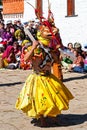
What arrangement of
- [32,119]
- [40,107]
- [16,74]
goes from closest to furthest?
[40,107], [32,119], [16,74]

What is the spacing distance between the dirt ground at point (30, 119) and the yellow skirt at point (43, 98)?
293mm

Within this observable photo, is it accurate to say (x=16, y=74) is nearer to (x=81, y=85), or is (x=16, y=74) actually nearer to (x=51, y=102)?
Answer: (x=81, y=85)

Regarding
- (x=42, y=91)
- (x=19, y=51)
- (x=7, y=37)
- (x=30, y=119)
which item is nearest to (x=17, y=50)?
(x=19, y=51)

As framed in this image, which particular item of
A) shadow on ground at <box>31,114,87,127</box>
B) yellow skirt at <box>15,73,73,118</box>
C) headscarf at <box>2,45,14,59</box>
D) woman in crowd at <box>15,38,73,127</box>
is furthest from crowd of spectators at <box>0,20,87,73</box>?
yellow skirt at <box>15,73,73,118</box>

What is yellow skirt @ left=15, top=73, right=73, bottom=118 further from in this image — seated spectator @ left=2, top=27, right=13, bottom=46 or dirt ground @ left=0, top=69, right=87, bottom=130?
seated spectator @ left=2, top=27, right=13, bottom=46

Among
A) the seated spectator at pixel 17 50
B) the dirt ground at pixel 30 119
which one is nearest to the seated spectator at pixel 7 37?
the seated spectator at pixel 17 50

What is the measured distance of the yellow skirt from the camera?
7.41 meters

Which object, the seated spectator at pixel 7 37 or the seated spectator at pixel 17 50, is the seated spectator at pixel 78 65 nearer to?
the seated spectator at pixel 17 50

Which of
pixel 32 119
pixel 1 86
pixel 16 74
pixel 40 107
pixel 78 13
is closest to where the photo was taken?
pixel 40 107

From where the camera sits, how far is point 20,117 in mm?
8305

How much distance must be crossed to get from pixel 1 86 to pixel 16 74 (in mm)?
2645

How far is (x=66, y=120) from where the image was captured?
805 centimetres

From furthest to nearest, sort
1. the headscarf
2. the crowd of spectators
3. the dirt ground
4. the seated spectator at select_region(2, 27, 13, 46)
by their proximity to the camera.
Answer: the seated spectator at select_region(2, 27, 13, 46) → the headscarf → the crowd of spectators → the dirt ground

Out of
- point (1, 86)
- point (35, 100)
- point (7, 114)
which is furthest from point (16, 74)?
point (35, 100)
